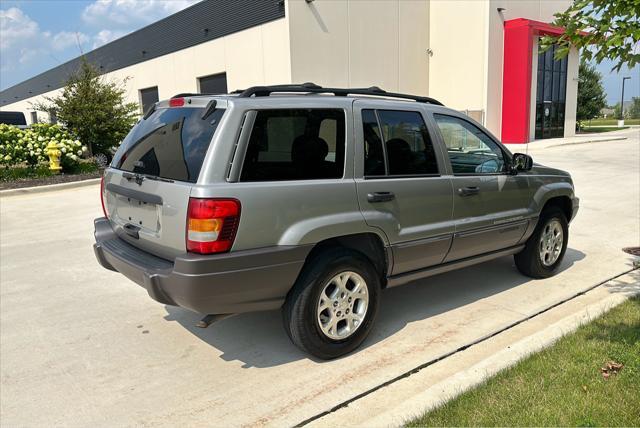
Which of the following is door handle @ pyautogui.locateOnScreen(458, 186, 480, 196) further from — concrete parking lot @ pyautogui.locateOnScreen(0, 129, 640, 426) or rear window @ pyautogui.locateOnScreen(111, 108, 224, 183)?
rear window @ pyautogui.locateOnScreen(111, 108, 224, 183)

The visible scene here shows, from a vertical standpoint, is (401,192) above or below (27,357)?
above

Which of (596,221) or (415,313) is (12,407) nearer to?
(415,313)

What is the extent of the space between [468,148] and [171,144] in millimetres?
2755

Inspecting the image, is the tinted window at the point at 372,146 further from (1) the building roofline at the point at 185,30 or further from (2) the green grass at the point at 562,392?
(1) the building roofline at the point at 185,30

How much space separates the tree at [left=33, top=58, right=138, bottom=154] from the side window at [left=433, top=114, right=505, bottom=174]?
15.2m

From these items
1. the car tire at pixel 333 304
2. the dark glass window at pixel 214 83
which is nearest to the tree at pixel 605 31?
the car tire at pixel 333 304

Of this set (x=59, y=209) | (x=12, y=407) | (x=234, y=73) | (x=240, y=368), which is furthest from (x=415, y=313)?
(x=234, y=73)

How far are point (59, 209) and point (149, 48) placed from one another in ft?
91.5

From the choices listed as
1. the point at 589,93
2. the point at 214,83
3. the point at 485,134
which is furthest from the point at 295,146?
the point at 589,93

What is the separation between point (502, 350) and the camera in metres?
3.81

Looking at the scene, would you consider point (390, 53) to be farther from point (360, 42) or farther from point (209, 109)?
point (209, 109)

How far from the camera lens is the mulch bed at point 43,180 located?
13.5 m

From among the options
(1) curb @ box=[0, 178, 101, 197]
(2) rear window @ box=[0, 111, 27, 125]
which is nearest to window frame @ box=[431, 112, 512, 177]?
(1) curb @ box=[0, 178, 101, 197]

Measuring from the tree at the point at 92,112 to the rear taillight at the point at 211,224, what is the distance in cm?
1563
